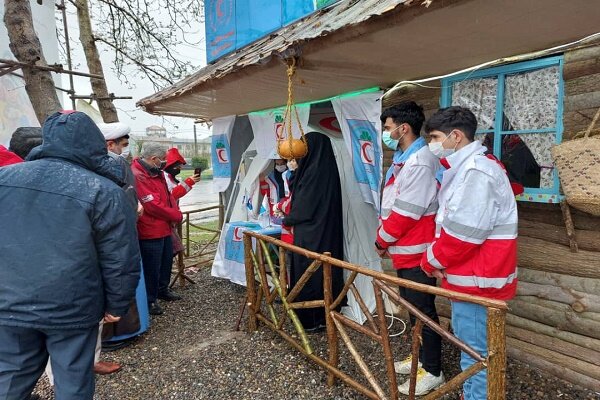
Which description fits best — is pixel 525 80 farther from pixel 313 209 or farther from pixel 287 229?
pixel 287 229

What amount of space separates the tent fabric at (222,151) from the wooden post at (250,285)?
2483mm

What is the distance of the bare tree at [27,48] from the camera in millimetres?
3373

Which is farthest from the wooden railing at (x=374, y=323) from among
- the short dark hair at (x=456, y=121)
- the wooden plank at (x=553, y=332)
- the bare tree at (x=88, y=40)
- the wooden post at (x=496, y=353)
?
the bare tree at (x=88, y=40)

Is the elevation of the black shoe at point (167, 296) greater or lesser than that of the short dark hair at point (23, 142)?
lesser

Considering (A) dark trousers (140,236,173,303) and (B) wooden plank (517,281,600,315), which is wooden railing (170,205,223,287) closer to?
(A) dark trousers (140,236,173,303)

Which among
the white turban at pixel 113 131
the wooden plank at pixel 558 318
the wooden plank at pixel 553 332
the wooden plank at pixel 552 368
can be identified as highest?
the white turban at pixel 113 131

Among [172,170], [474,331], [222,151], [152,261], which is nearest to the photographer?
[474,331]

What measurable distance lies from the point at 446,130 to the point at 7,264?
229cm

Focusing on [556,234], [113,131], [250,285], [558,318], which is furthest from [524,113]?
[113,131]

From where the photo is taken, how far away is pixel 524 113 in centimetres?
269

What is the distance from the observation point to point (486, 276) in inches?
77.2

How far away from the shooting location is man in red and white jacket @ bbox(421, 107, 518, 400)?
1898 millimetres

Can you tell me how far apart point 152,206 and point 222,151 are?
206cm

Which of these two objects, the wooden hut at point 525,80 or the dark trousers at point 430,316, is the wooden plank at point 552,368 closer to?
the wooden hut at point 525,80
